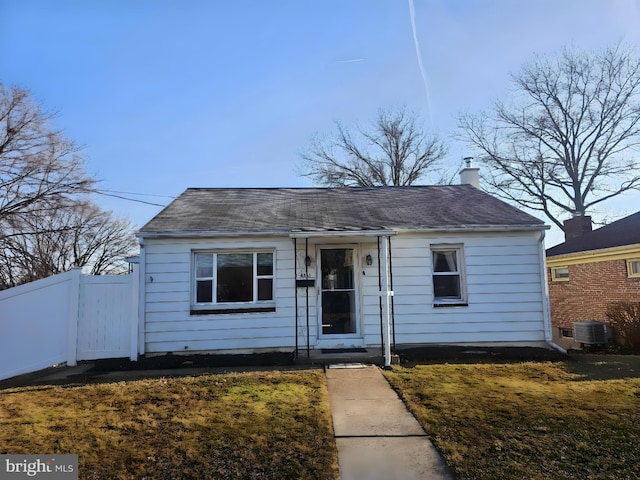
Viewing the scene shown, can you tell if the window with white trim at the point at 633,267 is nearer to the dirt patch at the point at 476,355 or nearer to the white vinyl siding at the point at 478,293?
the white vinyl siding at the point at 478,293

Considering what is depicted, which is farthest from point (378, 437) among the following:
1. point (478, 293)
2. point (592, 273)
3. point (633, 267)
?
point (592, 273)

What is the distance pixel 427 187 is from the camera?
12.7 meters

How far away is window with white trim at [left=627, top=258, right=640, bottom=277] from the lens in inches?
536

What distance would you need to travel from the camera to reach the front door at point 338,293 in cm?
892

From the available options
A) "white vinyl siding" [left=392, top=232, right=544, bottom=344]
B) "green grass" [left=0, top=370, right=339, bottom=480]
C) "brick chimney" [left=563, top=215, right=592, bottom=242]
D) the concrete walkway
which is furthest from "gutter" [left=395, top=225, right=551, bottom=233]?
"brick chimney" [left=563, top=215, right=592, bottom=242]

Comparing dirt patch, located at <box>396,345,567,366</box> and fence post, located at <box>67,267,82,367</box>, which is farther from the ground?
fence post, located at <box>67,267,82,367</box>

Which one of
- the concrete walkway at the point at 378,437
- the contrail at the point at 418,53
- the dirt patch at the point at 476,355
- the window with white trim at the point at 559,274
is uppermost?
the contrail at the point at 418,53

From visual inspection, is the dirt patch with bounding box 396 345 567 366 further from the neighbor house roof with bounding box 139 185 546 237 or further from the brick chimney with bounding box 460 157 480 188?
the brick chimney with bounding box 460 157 480 188

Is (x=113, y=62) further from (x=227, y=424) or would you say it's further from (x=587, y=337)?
(x=587, y=337)

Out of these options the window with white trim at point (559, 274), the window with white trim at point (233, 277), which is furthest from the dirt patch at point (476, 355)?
the window with white trim at point (559, 274)

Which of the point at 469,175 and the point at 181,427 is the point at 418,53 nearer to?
the point at 469,175

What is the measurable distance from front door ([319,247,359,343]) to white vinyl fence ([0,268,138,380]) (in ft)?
13.7

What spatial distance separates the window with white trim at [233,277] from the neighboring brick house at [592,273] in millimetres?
12890

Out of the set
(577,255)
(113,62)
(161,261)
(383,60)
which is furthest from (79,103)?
(577,255)
